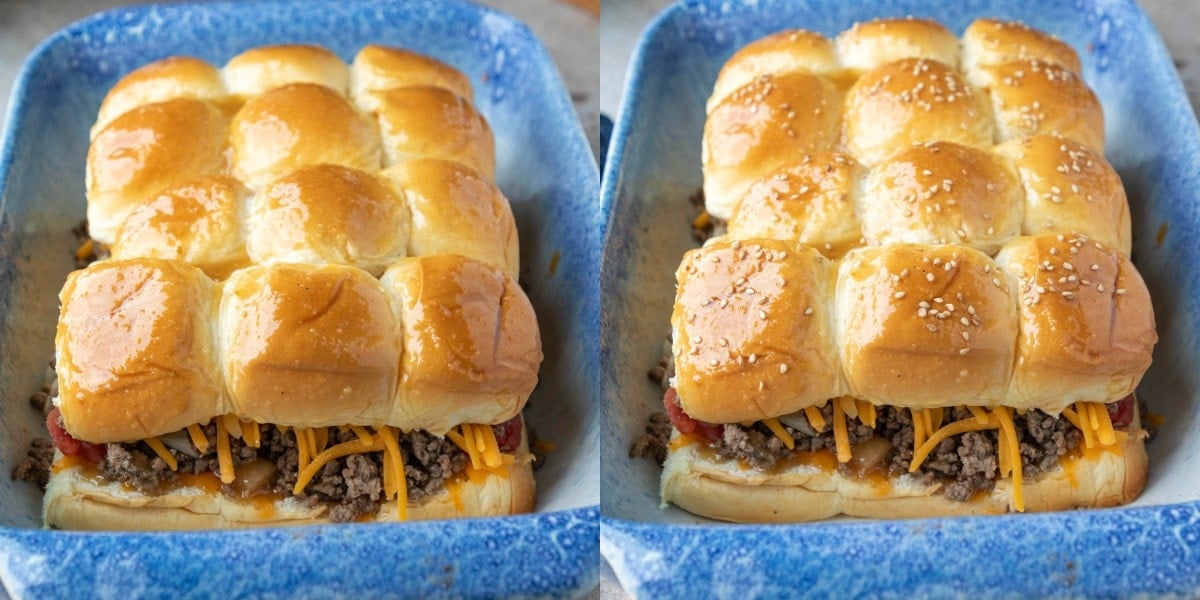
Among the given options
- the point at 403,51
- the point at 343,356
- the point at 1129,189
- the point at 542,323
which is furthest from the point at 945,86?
the point at 343,356

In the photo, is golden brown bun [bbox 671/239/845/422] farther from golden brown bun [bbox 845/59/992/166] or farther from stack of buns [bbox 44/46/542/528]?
golden brown bun [bbox 845/59/992/166]

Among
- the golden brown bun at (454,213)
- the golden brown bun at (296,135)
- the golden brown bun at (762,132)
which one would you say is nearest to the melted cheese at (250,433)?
the golden brown bun at (454,213)

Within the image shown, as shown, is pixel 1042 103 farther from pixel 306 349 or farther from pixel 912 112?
pixel 306 349

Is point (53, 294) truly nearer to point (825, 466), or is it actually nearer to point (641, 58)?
point (641, 58)

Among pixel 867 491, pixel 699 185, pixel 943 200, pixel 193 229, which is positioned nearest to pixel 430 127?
pixel 193 229

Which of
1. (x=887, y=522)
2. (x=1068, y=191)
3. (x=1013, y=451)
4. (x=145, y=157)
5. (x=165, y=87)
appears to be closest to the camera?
(x=887, y=522)
